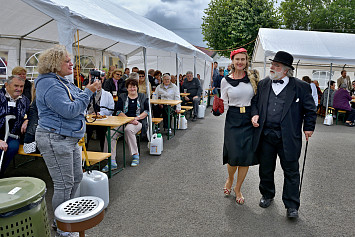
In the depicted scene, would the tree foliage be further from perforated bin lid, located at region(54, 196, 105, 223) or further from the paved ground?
perforated bin lid, located at region(54, 196, 105, 223)

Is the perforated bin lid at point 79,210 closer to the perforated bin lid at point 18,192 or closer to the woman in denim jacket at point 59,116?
the perforated bin lid at point 18,192

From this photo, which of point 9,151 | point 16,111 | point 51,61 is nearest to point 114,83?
point 16,111

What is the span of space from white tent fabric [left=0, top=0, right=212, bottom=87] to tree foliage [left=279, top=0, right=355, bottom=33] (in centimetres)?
2507

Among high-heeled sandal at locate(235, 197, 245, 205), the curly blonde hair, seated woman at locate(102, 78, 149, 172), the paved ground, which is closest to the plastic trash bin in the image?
the curly blonde hair

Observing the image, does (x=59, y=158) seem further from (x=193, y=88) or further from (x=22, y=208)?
(x=193, y=88)

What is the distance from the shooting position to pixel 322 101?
→ 1088cm

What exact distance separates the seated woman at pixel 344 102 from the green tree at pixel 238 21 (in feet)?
46.5

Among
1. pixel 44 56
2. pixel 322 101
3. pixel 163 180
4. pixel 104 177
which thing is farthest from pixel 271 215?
pixel 322 101

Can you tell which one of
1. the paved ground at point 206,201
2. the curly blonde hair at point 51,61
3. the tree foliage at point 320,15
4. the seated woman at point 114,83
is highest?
the tree foliage at point 320,15

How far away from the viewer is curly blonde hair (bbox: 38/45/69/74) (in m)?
2.26

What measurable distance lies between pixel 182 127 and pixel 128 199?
454 centimetres

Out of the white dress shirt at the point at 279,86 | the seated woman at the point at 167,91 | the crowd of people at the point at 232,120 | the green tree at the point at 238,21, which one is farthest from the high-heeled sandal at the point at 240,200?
the green tree at the point at 238,21

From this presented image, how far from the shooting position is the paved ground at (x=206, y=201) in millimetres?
2857

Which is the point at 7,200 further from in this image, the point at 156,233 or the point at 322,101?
the point at 322,101
